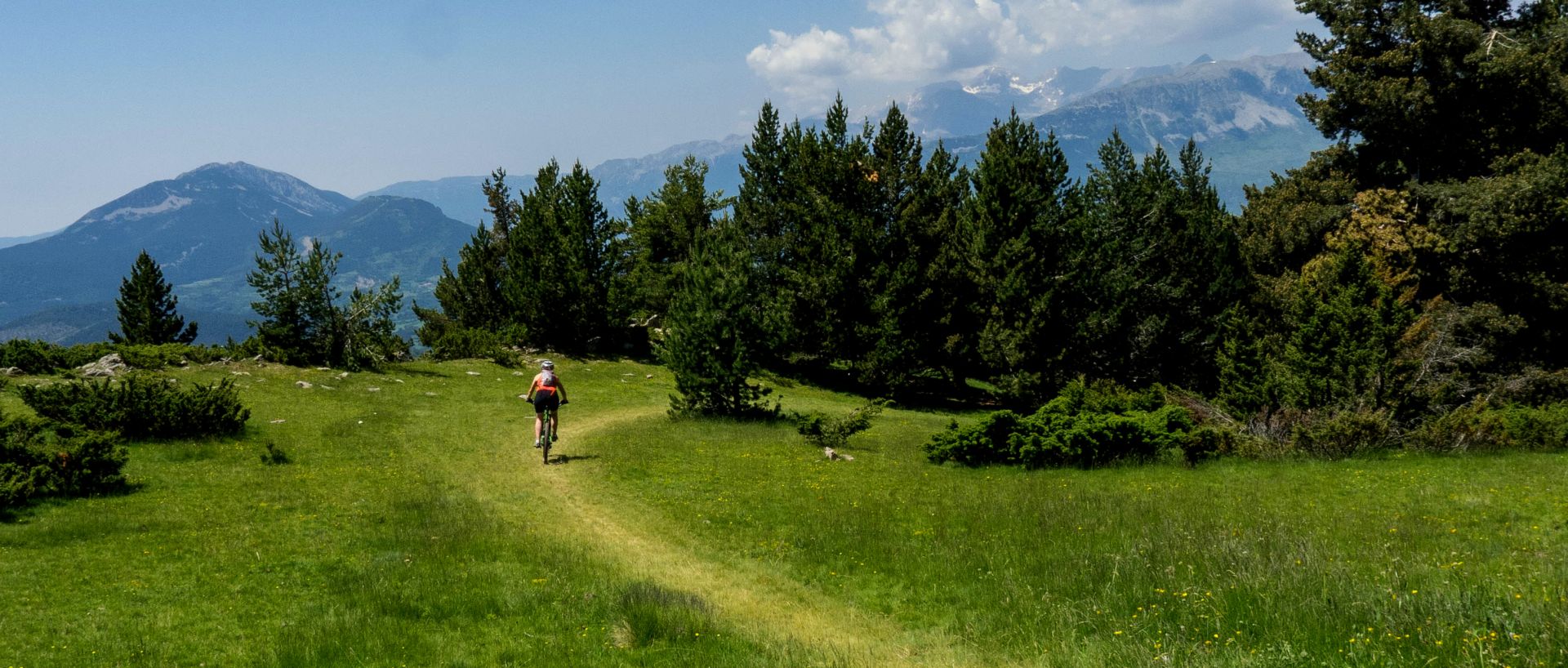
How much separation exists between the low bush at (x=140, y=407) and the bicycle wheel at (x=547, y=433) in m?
9.28

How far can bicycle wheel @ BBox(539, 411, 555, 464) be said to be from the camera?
22.5 metres

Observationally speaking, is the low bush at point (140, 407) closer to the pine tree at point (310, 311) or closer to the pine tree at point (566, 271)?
the pine tree at point (310, 311)

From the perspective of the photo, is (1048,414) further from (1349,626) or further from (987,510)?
(1349,626)

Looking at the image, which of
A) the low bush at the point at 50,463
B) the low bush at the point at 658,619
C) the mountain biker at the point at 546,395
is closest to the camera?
the low bush at the point at 658,619

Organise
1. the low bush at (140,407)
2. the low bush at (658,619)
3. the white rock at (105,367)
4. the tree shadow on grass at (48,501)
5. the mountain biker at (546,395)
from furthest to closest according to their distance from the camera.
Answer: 1. the white rock at (105,367)
2. the mountain biker at (546,395)
3. the low bush at (140,407)
4. the tree shadow on grass at (48,501)
5. the low bush at (658,619)

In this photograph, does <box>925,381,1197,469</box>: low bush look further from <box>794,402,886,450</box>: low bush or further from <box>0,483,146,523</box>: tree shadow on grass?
<box>0,483,146,523</box>: tree shadow on grass

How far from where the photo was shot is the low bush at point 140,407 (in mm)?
20688

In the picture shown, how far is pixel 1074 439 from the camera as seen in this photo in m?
21.5

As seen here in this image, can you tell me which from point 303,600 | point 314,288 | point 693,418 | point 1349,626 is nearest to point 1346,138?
point 693,418

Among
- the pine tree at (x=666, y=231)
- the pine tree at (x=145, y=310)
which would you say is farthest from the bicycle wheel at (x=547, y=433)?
the pine tree at (x=145, y=310)

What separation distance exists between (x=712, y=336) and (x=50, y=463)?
64.5 ft

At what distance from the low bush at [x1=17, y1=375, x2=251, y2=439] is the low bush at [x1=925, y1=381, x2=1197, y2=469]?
2214 cm

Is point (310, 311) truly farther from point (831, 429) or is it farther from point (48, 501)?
point (831, 429)

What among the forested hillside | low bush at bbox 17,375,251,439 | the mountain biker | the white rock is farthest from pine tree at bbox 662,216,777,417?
the white rock
